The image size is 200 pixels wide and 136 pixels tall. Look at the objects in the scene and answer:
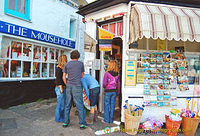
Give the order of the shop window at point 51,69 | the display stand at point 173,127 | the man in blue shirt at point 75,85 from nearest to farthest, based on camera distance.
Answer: the display stand at point 173,127 < the man in blue shirt at point 75,85 < the shop window at point 51,69

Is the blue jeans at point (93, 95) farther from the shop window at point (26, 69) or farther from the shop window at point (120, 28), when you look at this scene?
the shop window at point (26, 69)

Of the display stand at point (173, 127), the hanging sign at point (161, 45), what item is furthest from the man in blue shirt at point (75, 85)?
the hanging sign at point (161, 45)

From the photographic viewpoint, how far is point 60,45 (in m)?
7.96

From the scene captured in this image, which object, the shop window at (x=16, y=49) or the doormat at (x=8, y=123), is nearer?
the doormat at (x=8, y=123)

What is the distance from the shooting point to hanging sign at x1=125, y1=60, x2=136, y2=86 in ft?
14.5

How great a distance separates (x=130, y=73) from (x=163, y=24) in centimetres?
158

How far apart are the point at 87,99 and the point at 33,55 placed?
12.4ft

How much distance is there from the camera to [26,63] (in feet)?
21.6

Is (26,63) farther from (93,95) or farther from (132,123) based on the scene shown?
(132,123)

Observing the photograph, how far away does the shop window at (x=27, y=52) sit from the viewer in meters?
6.44

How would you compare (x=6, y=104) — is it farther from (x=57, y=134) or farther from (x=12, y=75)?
(x=57, y=134)

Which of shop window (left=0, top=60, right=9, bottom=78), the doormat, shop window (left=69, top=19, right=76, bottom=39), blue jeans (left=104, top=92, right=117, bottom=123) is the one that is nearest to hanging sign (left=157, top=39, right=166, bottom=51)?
blue jeans (left=104, top=92, right=117, bottom=123)

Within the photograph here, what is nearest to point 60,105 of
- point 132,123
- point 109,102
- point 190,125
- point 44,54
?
point 109,102

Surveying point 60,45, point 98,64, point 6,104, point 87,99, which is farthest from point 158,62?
point 6,104
